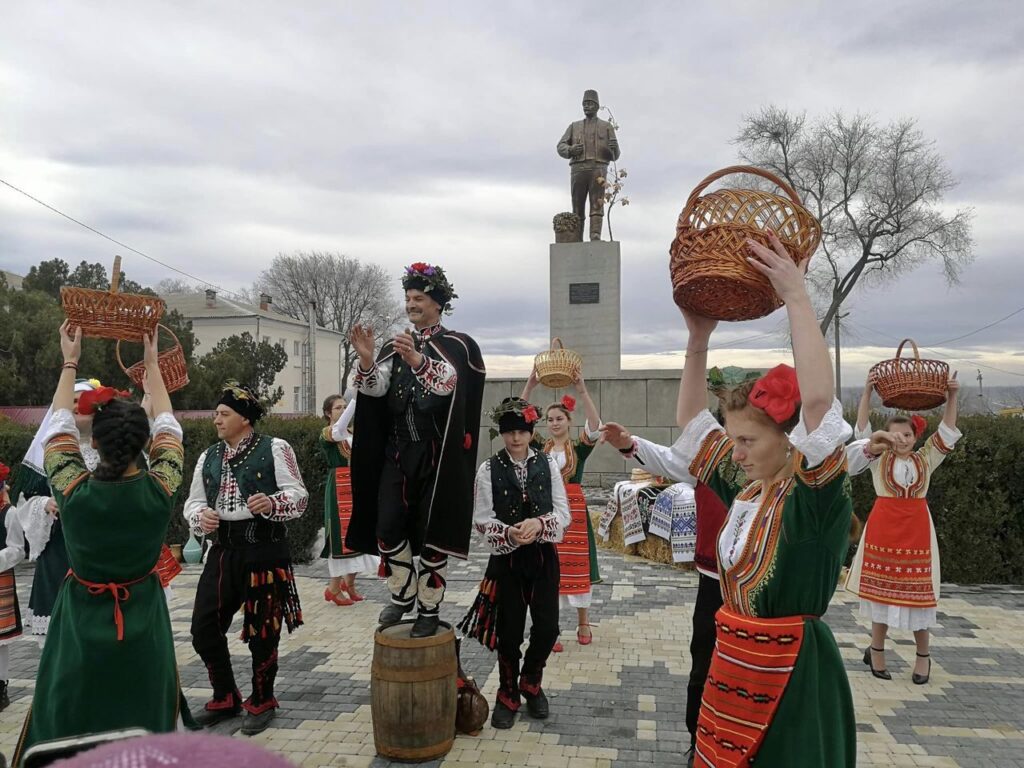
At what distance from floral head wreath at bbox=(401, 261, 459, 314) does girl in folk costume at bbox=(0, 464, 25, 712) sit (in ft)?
10.5

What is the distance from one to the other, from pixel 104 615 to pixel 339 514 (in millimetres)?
4355

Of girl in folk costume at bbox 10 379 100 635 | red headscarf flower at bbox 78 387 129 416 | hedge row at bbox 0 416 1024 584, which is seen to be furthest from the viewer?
hedge row at bbox 0 416 1024 584

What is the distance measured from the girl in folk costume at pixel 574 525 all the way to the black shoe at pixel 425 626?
78.7 inches

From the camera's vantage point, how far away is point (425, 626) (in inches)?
155

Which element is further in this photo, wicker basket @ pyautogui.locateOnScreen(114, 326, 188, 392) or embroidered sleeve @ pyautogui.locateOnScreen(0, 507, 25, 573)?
embroidered sleeve @ pyautogui.locateOnScreen(0, 507, 25, 573)

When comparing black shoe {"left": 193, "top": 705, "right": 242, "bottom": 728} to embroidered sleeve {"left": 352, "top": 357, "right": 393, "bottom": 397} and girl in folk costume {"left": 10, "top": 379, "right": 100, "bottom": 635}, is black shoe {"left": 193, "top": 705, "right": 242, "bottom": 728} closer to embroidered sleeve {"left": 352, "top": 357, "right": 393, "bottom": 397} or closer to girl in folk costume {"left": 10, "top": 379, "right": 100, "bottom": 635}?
girl in folk costume {"left": 10, "top": 379, "right": 100, "bottom": 635}

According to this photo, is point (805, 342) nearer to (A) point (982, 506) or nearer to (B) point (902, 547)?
(B) point (902, 547)

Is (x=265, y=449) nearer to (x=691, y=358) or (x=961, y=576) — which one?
(x=691, y=358)

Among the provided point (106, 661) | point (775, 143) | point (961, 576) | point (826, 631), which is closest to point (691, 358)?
point (826, 631)

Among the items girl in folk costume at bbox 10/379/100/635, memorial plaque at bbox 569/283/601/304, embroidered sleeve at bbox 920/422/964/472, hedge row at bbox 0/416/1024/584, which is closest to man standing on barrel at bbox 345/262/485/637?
girl in folk costume at bbox 10/379/100/635

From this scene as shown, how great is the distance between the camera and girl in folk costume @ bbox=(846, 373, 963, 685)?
5.18m

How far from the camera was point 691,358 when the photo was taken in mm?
2971

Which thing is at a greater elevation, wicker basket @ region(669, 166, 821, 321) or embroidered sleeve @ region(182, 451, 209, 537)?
wicker basket @ region(669, 166, 821, 321)

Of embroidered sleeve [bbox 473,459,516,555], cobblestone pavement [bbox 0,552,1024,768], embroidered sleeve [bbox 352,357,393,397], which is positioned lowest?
cobblestone pavement [bbox 0,552,1024,768]
